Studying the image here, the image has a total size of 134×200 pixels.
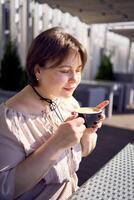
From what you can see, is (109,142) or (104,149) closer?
(104,149)

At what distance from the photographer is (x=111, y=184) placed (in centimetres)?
108

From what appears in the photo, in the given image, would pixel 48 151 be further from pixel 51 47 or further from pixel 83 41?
pixel 83 41

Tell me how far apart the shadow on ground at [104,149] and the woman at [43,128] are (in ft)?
5.47

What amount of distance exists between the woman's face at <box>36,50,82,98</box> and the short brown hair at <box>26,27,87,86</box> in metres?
0.02

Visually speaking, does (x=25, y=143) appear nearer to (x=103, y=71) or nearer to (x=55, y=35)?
(x=55, y=35)

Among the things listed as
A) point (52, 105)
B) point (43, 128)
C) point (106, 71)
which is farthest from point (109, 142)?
point (106, 71)

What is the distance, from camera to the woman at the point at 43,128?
963mm

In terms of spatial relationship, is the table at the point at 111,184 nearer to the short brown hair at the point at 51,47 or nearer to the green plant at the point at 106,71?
the short brown hair at the point at 51,47

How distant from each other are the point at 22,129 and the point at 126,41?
14.5 m

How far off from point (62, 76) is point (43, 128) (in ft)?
0.74

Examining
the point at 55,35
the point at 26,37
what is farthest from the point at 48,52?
the point at 26,37

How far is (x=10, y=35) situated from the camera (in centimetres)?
650

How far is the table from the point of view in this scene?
982mm

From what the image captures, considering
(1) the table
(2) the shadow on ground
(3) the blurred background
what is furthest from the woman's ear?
(3) the blurred background
